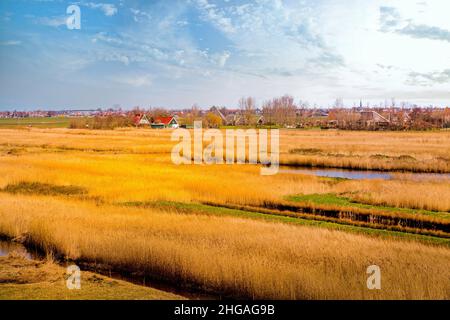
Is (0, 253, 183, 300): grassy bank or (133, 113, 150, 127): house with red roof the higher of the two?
(133, 113, 150, 127): house with red roof

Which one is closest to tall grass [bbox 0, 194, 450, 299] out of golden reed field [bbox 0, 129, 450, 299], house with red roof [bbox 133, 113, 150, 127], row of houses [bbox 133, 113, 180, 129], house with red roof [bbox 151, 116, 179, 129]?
A: golden reed field [bbox 0, 129, 450, 299]

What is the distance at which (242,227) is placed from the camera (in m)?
16.6

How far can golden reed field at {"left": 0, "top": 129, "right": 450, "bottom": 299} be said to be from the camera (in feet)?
36.6

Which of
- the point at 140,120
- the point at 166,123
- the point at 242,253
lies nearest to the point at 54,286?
the point at 242,253

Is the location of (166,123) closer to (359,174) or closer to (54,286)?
(359,174)

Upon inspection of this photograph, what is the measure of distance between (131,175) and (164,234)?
670 inches

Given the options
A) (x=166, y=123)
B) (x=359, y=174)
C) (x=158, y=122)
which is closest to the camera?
(x=359, y=174)

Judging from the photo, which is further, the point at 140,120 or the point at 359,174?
the point at 140,120

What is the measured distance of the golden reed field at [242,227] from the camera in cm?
1116

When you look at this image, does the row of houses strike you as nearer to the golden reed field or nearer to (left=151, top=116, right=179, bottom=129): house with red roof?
(left=151, top=116, right=179, bottom=129): house with red roof

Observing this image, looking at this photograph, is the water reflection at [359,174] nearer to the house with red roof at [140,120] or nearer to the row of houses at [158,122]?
the row of houses at [158,122]

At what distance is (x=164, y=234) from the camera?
15.4 m

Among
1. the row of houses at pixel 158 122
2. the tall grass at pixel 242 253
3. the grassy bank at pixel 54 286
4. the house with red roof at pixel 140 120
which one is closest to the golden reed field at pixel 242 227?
the tall grass at pixel 242 253
